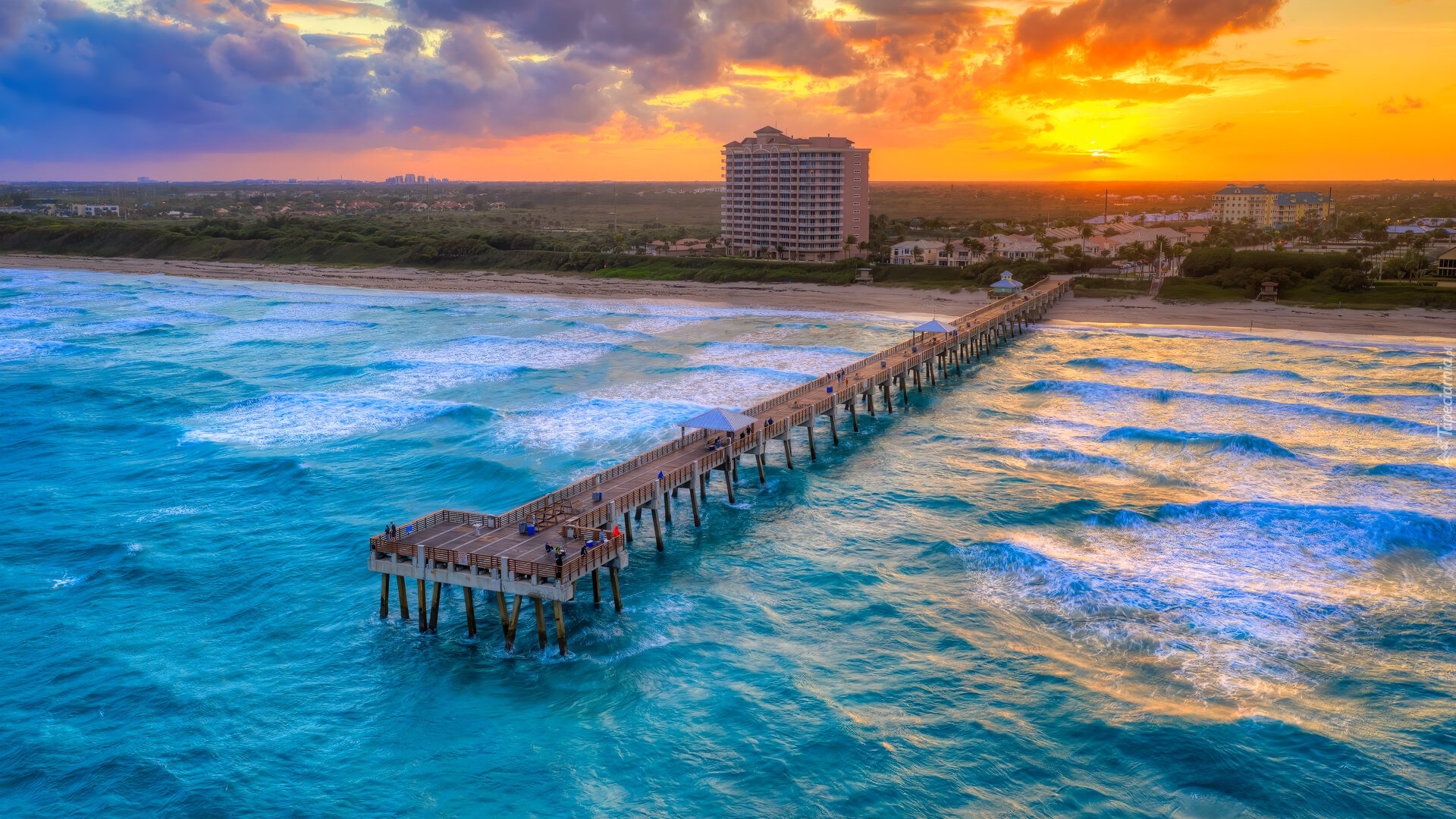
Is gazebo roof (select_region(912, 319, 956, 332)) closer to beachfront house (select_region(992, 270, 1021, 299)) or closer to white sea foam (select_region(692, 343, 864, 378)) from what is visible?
white sea foam (select_region(692, 343, 864, 378))

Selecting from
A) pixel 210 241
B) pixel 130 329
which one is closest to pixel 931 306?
pixel 130 329

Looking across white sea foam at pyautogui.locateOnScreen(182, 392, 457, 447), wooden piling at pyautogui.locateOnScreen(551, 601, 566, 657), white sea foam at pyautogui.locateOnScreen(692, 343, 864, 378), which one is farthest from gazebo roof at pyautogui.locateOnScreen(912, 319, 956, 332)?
wooden piling at pyautogui.locateOnScreen(551, 601, 566, 657)

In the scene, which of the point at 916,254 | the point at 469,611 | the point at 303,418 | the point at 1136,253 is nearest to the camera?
the point at 469,611

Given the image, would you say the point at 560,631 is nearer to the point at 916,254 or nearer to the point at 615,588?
the point at 615,588

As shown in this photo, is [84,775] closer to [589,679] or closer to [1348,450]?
[589,679]

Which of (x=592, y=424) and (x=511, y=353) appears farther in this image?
(x=511, y=353)

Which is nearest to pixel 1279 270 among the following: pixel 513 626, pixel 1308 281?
pixel 1308 281

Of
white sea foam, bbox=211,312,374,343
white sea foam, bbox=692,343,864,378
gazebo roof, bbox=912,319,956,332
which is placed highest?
gazebo roof, bbox=912,319,956,332
